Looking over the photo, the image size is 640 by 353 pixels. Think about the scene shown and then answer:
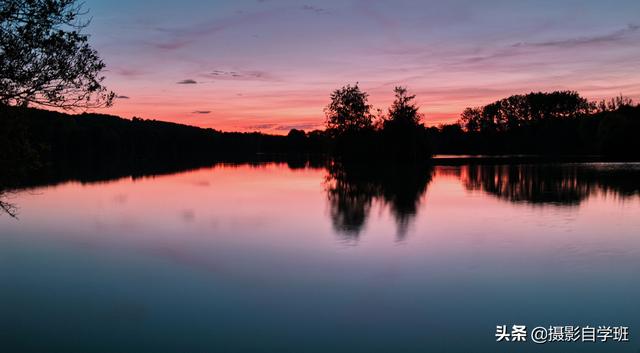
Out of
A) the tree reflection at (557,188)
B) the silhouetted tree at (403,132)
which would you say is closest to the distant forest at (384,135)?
the silhouetted tree at (403,132)

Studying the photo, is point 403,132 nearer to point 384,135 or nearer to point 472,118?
point 384,135

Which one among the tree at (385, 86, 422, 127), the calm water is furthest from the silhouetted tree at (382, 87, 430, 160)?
the calm water

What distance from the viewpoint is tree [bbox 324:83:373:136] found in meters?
81.8

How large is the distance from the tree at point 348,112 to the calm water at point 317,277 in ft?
189

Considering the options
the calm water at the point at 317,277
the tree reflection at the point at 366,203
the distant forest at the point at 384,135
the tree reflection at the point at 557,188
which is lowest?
the calm water at the point at 317,277

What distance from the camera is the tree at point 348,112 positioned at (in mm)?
81750

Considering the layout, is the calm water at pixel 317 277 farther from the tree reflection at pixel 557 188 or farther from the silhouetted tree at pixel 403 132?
the silhouetted tree at pixel 403 132

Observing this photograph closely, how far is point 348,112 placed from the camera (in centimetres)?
8212

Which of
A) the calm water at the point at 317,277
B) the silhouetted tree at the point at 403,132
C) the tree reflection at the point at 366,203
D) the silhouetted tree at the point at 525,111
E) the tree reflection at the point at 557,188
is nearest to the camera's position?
the calm water at the point at 317,277

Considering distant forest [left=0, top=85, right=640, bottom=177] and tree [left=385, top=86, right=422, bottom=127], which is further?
tree [left=385, top=86, right=422, bottom=127]

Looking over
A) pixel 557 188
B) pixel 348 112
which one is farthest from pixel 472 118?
pixel 557 188

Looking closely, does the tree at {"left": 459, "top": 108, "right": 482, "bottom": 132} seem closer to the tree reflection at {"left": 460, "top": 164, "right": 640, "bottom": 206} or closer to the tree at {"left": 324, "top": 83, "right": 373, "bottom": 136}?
the tree at {"left": 324, "top": 83, "right": 373, "bottom": 136}

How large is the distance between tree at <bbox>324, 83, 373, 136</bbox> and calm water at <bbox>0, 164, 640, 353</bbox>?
189 feet

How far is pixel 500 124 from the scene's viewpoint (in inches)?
5094
